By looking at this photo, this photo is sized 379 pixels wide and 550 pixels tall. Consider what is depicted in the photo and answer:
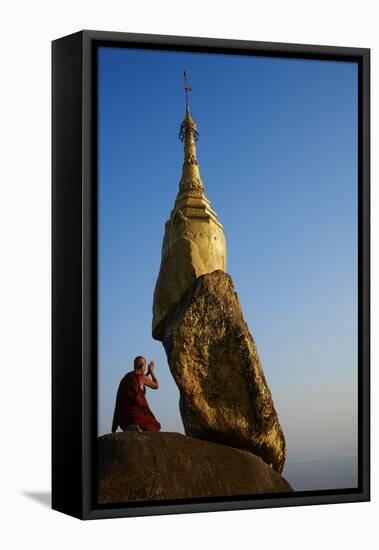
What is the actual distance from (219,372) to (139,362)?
2.22ft

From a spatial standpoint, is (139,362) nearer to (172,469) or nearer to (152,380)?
(152,380)

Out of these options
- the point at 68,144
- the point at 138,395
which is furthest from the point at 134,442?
the point at 68,144

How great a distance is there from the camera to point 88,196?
12.5 metres

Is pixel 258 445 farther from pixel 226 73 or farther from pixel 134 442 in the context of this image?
pixel 226 73

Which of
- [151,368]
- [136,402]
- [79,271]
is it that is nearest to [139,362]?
[151,368]

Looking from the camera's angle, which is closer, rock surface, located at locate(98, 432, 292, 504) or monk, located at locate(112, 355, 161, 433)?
rock surface, located at locate(98, 432, 292, 504)

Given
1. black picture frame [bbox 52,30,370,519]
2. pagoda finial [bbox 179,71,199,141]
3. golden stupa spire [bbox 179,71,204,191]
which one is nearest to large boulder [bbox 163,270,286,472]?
black picture frame [bbox 52,30,370,519]

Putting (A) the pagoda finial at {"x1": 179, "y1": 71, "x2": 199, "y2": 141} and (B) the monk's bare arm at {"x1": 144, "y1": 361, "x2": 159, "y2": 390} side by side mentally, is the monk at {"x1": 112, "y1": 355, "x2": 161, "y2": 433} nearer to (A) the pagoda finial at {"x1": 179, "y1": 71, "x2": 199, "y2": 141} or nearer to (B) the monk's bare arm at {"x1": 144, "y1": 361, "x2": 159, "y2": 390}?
(B) the monk's bare arm at {"x1": 144, "y1": 361, "x2": 159, "y2": 390}

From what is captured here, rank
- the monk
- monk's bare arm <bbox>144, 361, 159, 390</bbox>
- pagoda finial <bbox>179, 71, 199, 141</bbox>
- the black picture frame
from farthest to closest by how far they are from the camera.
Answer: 1. pagoda finial <bbox>179, 71, 199, 141</bbox>
2. monk's bare arm <bbox>144, 361, 159, 390</bbox>
3. the monk
4. the black picture frame

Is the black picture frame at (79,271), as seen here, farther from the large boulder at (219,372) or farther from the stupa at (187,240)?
the stupa at (187,240)

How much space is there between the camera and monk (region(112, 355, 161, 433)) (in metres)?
12.9

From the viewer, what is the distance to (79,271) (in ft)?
41.2

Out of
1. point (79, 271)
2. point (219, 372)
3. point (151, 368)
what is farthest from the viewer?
point (219, 372)

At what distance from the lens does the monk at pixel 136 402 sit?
12875mm
